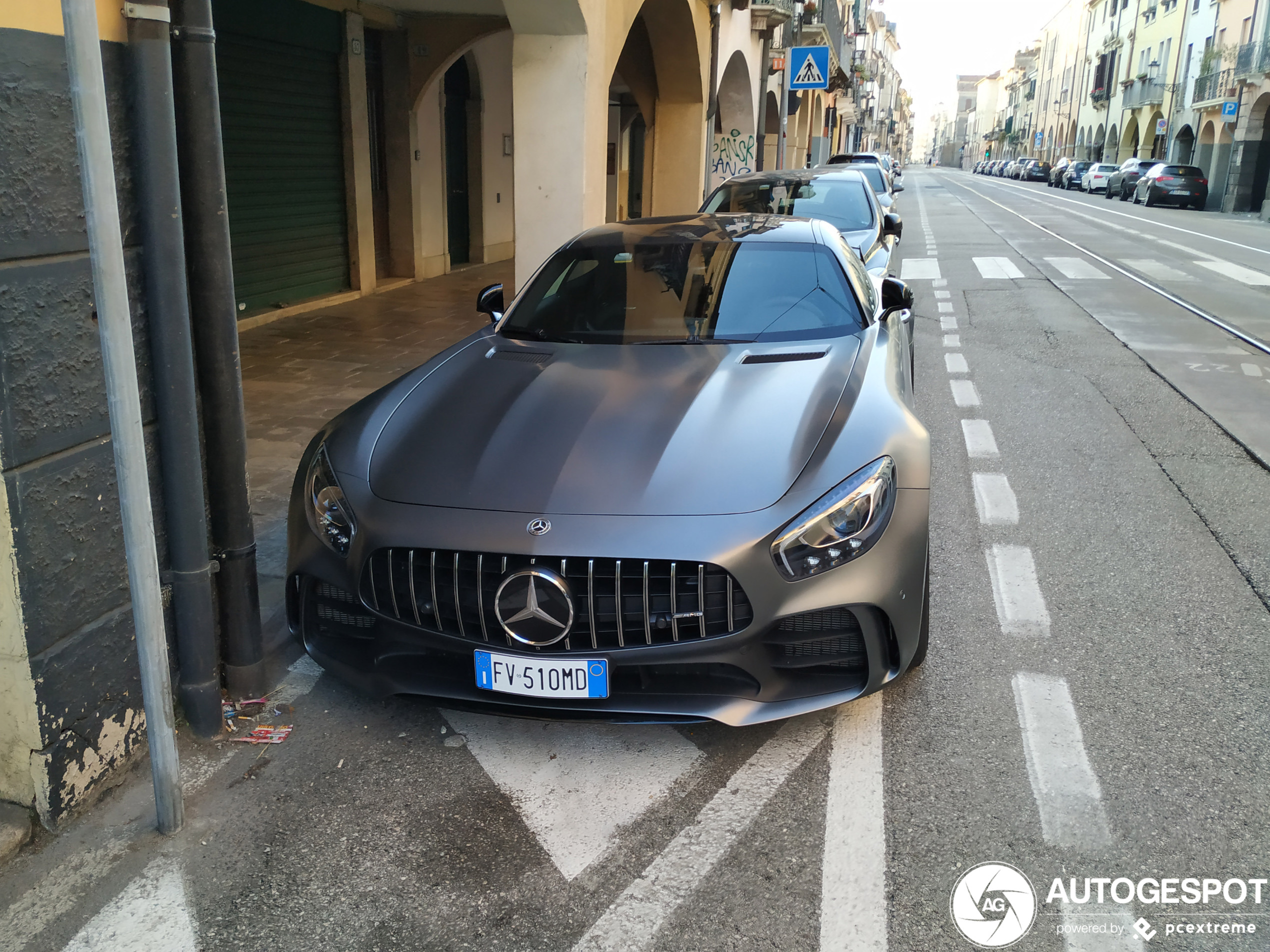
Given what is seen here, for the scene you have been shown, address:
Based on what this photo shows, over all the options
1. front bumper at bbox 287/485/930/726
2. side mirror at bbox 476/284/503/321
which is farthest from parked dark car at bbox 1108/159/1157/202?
front bumper at bbox 287/485/930/726

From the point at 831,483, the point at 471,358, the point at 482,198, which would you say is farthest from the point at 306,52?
the point at 831,483

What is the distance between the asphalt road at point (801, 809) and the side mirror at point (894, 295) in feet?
3.53

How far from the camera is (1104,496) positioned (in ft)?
17.1

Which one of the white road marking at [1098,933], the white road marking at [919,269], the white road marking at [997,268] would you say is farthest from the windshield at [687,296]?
the white road marking at [997,268]

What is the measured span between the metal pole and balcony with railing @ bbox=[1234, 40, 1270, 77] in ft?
148

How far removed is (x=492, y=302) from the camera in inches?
193

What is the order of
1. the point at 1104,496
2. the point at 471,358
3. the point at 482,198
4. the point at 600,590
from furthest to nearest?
the point at 482,198 → the point at 1104,496 → the point at 471,358 → the point at 600,590

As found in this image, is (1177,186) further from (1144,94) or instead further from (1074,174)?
(1144,94)

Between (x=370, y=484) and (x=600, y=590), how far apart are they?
820 millimetres

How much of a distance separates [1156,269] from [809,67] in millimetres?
8389

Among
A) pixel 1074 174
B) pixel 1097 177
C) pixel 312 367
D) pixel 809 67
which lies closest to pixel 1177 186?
pixel 1097 177

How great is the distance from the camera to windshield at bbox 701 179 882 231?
31.1ft

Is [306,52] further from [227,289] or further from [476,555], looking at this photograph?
[476,555]

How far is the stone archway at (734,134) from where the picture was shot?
20656mm
